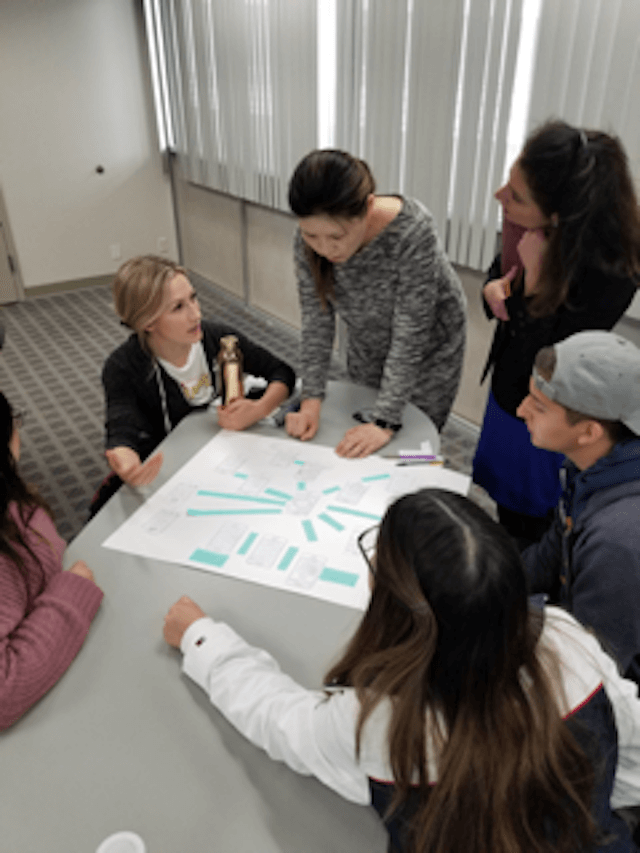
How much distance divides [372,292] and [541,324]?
0.42m

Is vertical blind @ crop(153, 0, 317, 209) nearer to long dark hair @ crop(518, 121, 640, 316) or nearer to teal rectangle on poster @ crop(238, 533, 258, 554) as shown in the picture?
long dark hair @ crop(518, 121, 640, 316)

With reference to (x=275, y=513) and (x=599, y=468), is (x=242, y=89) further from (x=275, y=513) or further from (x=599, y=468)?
(x=599, y=468)

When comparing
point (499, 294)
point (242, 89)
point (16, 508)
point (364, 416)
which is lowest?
point (364, 416)

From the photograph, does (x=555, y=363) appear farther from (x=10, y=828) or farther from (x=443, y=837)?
(x=10, y=828)

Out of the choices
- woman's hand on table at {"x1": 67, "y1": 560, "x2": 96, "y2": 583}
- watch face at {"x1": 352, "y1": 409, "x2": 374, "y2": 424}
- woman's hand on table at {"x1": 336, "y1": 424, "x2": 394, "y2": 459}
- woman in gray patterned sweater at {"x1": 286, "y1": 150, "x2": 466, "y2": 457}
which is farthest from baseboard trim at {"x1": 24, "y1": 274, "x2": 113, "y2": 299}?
woman's hand on table at {"x1": 67, "y1": 560, "x2": 96, "y2": 583}

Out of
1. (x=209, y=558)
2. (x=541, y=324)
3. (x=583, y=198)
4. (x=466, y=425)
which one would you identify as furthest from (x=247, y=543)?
(x=466, y=425)

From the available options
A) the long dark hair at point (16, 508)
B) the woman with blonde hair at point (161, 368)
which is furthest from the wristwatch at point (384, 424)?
the long dark hair at point (16, 508)

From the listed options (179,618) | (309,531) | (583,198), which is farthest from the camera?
(583,198)

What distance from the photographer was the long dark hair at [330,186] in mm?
1190

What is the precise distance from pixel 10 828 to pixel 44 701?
0.16 m

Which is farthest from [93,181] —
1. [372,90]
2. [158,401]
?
[158,401]

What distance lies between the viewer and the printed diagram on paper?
3.35 feet

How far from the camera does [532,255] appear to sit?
55.0 inches

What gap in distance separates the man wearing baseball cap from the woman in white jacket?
200 mm
